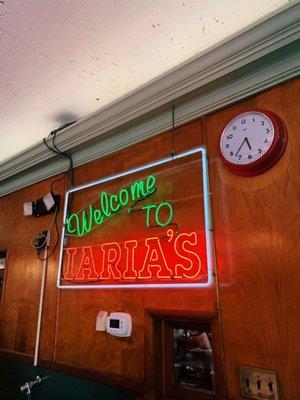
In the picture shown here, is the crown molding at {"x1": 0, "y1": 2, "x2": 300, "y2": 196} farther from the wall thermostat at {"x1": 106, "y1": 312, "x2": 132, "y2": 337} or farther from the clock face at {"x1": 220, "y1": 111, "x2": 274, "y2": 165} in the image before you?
the wall thermostat at {"x1": 106, "y1": 312, "x2": 132, "y2": 337}

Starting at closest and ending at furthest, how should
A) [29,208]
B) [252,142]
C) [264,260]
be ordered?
[264,260], [252,142], [29,208]

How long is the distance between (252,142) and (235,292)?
0.88m

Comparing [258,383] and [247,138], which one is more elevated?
[247,138]

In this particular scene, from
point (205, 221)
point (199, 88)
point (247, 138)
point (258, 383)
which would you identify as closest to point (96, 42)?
point (199, 88)

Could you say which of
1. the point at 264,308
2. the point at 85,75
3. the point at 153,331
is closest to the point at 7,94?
the point at 85,75

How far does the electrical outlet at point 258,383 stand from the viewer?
1.46 meters

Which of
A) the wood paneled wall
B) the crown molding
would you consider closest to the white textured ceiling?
the crown molding

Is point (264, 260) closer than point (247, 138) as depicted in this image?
Yes

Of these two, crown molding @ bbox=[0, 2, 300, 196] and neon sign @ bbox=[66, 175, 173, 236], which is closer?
crown molding @ bbox=[0, 2, 300, 196]

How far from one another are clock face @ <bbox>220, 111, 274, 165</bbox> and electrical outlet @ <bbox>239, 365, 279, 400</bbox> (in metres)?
1.13

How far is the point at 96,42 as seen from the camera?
193 centimetres

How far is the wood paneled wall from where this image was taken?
152 cm

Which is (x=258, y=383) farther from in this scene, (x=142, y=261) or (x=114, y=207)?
(x=114, y=207)

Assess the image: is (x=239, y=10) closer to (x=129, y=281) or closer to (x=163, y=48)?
(x=163, y=48)
